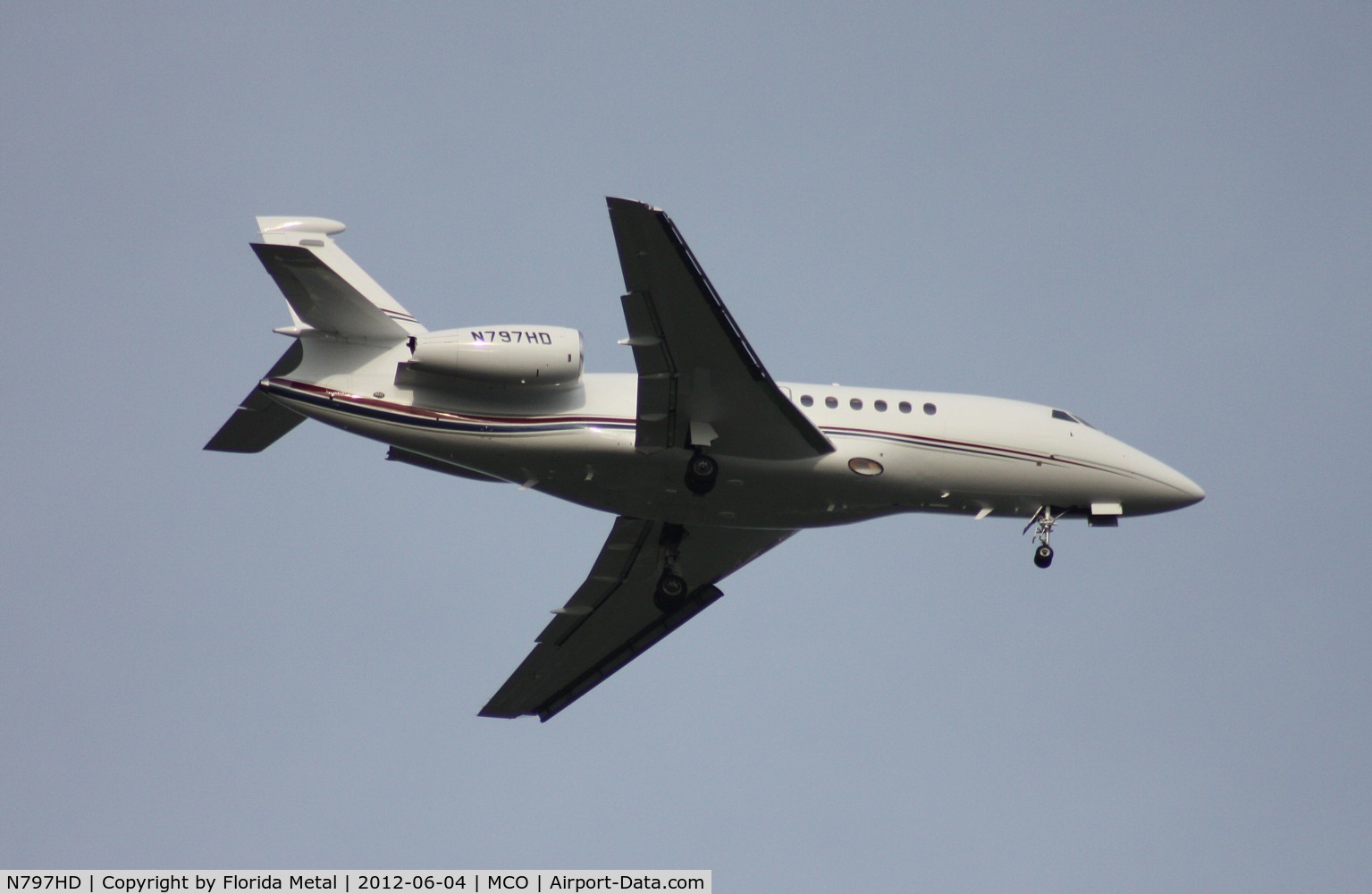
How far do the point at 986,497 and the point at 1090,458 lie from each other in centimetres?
189

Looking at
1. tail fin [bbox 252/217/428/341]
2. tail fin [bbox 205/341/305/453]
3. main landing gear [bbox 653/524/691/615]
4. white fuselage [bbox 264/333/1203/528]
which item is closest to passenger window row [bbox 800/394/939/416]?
white fuselage [bbox 264/333/1203/528]

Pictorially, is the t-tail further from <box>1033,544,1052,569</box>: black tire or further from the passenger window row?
<box>1033,544,1052,569</box>: black tire

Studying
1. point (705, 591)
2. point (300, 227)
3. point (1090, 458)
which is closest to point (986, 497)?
point (1090, 458)

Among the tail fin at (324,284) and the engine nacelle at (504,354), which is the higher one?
the tail fin at (324,284)

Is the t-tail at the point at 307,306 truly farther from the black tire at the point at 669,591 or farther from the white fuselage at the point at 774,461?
the black tire at the point at 669,591

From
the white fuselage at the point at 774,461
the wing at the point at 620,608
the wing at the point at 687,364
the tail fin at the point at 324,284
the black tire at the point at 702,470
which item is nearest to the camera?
the wing at the point at 687,364

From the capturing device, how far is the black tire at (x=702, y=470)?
21781 millimetres

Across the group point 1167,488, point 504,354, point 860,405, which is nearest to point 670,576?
point 860,405

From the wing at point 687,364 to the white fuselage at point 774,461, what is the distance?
0.33 metres

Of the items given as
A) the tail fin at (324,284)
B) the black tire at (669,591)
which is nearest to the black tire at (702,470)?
the black tire at (669,591)

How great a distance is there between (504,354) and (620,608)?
23.6 feet

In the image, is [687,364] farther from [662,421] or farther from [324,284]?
[324,284]

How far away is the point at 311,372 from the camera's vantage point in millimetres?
21000

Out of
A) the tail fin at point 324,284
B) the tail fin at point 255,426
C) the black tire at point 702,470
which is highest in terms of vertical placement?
the tail fin at point 324,284
